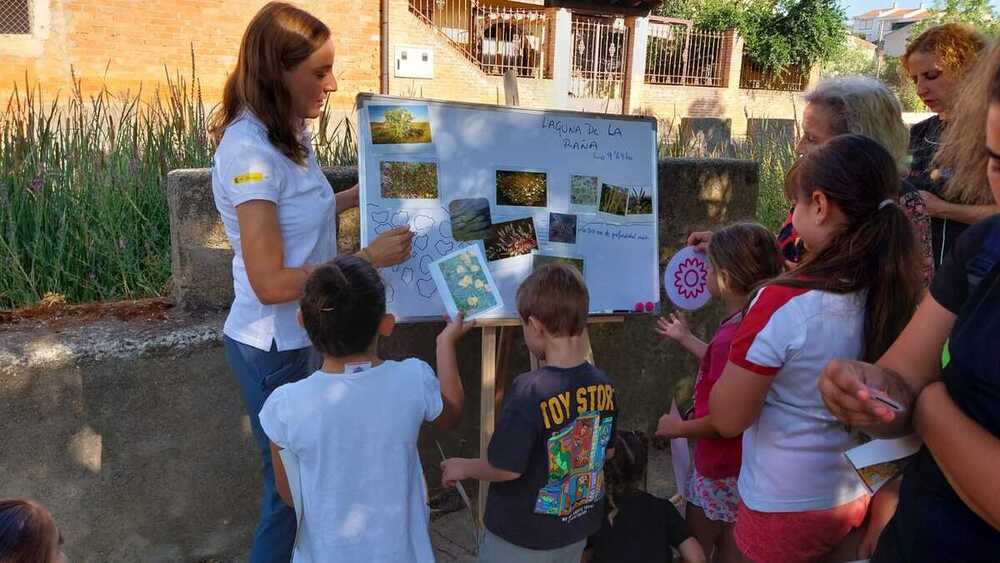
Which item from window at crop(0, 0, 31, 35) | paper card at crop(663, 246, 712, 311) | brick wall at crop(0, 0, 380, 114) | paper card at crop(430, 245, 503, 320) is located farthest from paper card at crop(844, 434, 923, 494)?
window at crop(0, 0, 31, 35)

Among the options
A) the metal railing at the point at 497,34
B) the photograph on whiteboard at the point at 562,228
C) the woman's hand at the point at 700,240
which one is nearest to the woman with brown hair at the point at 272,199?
the photograph on whiteboard at the point at 562,228

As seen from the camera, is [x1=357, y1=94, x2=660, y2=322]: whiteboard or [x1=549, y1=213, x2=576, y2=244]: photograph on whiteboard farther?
[x1=549, y1=213, x2=576, y2=244]: photograph on whiteboard

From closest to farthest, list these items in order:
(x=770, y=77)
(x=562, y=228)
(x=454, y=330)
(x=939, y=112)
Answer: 1. (x=454, y=330)
2. (x=562, y=228)
3. (x=939, y=112)
4. (x=770, y=77)

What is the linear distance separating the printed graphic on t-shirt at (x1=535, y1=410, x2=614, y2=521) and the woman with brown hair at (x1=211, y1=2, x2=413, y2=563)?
2.65ft

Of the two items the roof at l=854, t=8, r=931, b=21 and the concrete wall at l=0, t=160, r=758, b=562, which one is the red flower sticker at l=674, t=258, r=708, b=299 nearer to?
the concrete wall at l=0, t=160, r=758, b=562

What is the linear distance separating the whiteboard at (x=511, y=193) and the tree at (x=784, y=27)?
74.7 feet

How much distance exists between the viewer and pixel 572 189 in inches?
113

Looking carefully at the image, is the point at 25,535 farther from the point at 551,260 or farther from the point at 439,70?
the point at 439,70

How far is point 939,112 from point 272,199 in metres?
2.80

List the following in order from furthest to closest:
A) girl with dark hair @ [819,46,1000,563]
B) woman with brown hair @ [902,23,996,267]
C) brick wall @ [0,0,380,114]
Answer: brick wall @ [0,0,380,114], woman with brown hair @ [902,23,996,267], girl with dark hair @ [819,46,1000,563]

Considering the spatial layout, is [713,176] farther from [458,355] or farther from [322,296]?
[322,296]

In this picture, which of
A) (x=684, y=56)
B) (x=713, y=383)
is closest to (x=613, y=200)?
(x=713, y=383)

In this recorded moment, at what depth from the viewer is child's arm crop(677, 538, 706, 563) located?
2.26 metres

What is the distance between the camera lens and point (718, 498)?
236 centimetres
